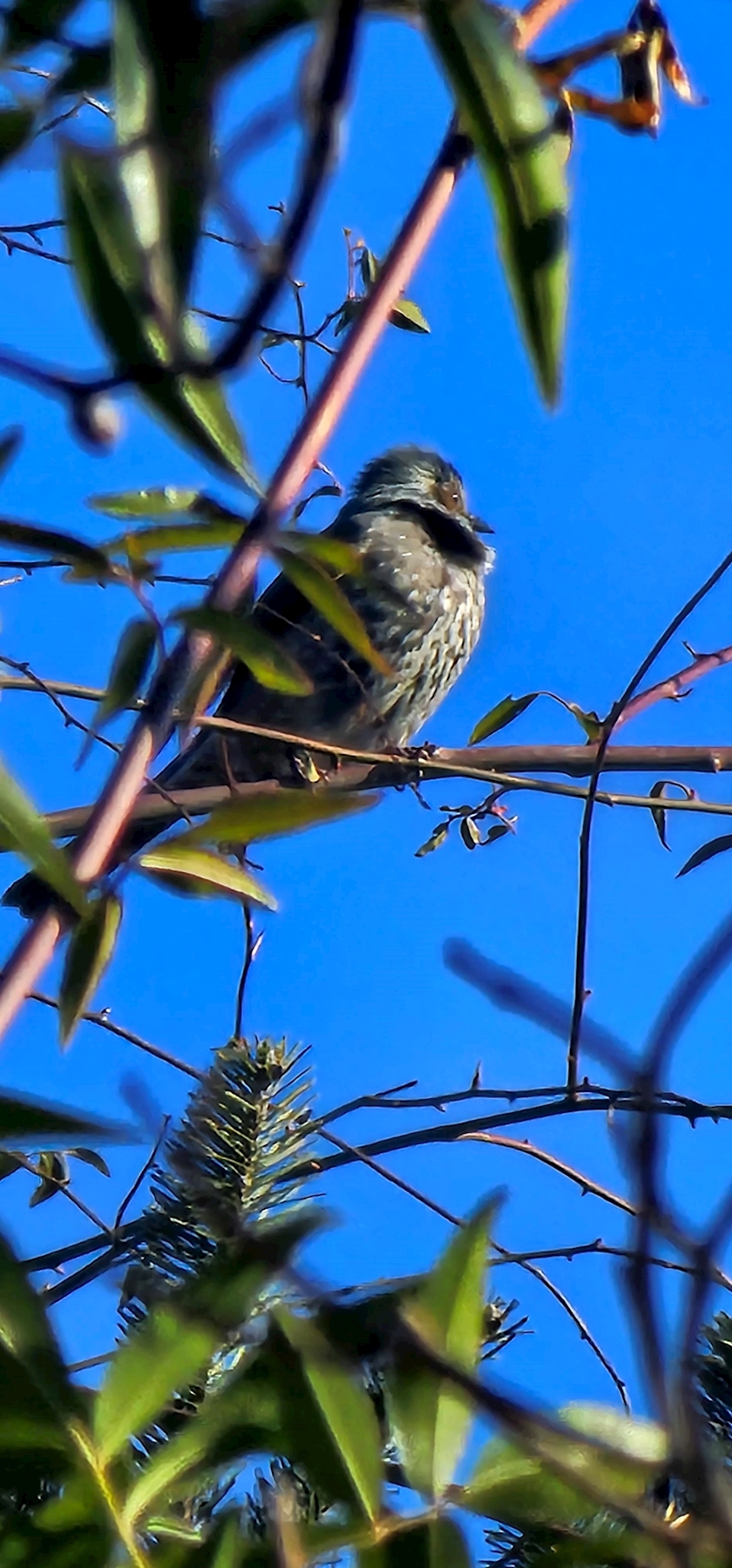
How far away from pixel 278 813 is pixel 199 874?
0.55 feet

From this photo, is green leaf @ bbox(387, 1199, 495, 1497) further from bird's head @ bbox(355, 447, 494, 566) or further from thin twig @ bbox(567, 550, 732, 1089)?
bird's head @ bbox(355, 447, 494, 566)

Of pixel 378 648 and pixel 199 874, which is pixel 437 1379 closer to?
pixel 199 874

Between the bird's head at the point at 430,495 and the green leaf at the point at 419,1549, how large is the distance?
4100 millimetres

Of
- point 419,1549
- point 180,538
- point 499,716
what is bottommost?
point 419,1549

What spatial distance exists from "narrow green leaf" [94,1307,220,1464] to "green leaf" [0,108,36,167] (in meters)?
0.70

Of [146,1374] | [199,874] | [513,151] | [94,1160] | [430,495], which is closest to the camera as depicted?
[513,151]

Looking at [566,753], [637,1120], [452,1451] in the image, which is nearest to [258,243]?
[637,1120]

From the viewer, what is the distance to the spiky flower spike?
52.6 inches

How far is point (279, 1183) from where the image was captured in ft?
4.66

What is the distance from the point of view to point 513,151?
93 centimetres

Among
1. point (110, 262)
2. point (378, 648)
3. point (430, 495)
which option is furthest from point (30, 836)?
point (430, 495)

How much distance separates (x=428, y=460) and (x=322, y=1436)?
4.79m

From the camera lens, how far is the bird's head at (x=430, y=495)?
5.01 m

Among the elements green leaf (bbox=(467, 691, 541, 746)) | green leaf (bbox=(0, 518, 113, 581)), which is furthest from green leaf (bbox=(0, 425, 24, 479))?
green leaf (bbox=(467, 691, 541, 746))
